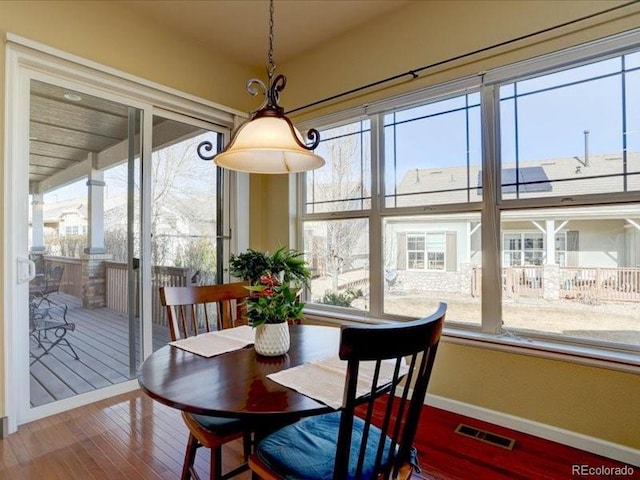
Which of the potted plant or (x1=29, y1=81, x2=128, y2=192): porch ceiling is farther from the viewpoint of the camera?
(x1=29, y1=81, x2=128, y2=192): porch ceiling

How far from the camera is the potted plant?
1.44 meters

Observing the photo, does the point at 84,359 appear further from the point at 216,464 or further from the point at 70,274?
the point at 216,464

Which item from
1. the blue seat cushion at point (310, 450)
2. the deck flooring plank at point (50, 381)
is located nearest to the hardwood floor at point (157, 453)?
the deck flooring plank at point (50, 381)

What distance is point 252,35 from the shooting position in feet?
9.95

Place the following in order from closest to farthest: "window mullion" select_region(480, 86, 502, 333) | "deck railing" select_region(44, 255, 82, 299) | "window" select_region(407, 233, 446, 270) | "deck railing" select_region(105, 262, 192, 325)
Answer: "window mullion" select_region(480, 86, 502, 333), "deck railing" select_region(44, 255, 82, 299), "window" select_region(407, 233, 446, 270), "deck railing" select_region(105, 262, 192, 325)

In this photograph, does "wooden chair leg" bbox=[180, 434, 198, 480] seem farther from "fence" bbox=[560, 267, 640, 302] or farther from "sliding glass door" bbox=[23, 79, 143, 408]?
"fence" bbox=[560, 267, 640, 302]

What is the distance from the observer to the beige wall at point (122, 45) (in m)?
2.22

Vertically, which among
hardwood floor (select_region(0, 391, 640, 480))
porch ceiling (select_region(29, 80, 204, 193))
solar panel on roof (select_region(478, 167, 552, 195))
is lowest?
hardwood floor (select_region(0, 391, 640, 480))

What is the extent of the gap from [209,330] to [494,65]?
92.2 inches

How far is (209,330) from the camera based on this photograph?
6.66 ft

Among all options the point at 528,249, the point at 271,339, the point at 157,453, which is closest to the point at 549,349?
the point at 528,249

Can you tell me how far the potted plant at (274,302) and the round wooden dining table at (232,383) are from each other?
0.22 feet

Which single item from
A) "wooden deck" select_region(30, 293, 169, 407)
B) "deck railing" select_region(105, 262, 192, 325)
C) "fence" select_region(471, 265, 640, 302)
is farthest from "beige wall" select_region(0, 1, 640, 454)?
"deck railing" select_region(105, 262, 192, 325)

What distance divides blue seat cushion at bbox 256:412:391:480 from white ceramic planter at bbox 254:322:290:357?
0.94 feet
